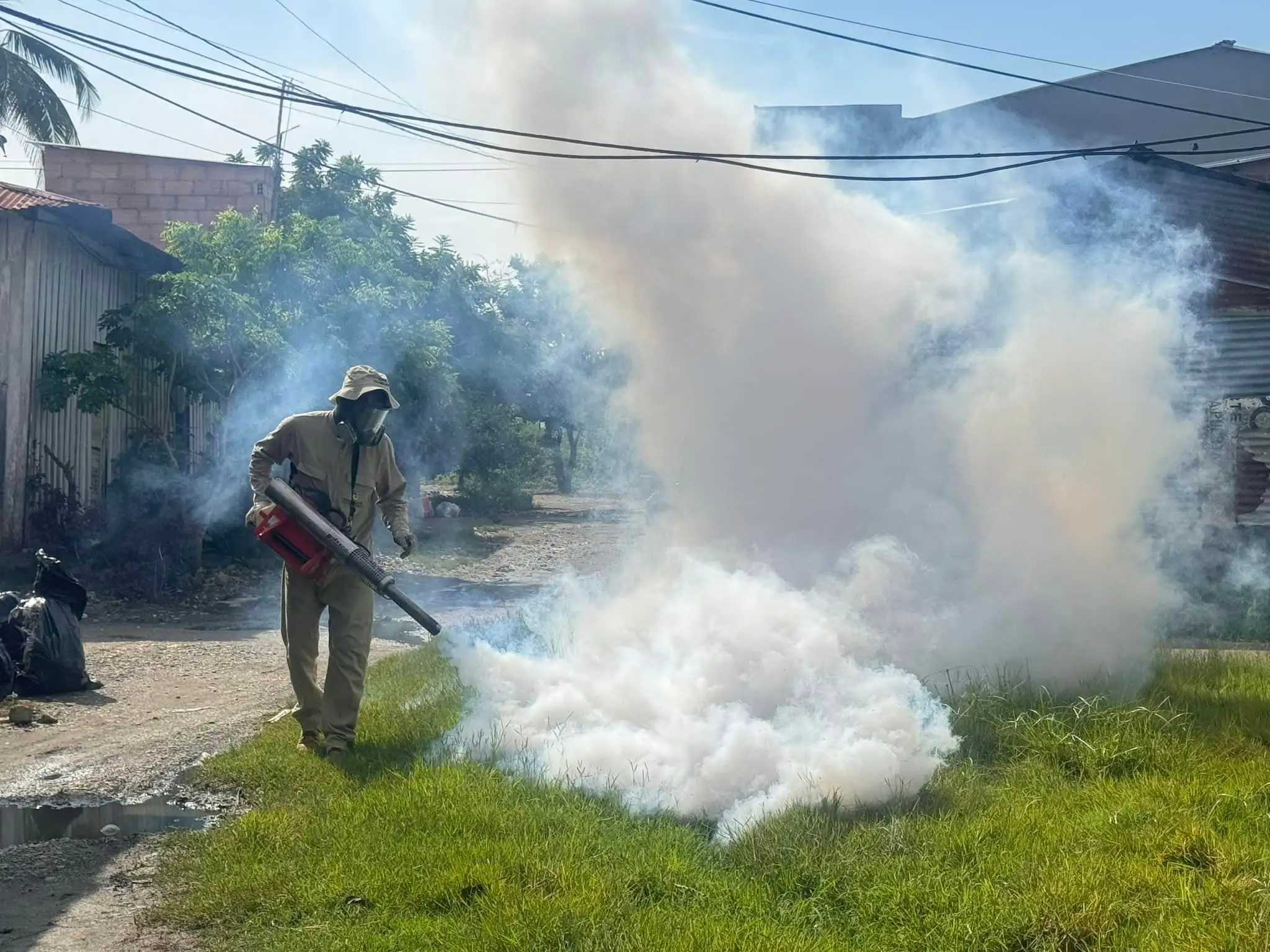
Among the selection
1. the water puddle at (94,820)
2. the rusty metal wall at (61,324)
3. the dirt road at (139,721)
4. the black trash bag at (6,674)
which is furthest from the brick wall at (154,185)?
the water puddle at (94,820)

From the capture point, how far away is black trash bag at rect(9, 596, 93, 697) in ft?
27.1

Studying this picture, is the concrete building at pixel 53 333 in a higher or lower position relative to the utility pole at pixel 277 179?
lower

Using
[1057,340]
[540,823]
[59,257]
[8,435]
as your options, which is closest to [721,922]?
[540,823]

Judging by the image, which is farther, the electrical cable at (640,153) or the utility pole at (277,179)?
the utility pole at (277,179)

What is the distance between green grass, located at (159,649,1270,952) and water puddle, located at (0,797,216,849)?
0.33 metres

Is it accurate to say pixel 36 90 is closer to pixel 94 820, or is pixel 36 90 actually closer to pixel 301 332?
pixel 301 332

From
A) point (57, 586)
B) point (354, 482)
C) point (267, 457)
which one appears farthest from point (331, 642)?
point (57, 586)

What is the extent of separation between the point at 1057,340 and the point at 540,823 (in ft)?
19.9

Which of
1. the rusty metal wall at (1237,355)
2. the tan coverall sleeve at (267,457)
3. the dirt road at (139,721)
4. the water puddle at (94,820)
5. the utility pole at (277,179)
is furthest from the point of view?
the utility pole at (277,179)

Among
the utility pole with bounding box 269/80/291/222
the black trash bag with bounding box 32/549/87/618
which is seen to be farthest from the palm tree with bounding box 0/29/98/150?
the black trash bag with bounding box 32/549/87/618

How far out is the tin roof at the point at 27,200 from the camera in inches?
529

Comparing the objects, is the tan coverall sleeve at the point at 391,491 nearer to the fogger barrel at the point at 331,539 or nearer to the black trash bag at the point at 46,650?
the fogger barrel at the point at 331,539

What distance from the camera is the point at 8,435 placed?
1413cm

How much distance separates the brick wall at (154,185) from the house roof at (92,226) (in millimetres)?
8393
